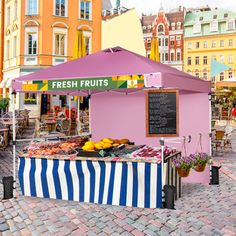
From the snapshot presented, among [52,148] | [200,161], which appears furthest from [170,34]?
[52,148]

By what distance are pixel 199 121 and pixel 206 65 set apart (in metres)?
58.2

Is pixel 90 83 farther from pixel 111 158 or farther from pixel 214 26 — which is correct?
pixel 214 26

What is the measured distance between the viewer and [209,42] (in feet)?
208

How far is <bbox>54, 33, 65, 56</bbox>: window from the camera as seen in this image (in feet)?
94.2

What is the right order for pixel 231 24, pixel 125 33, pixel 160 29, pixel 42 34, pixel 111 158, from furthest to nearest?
pixel 160 29 < pixel 231 24 < pixel 42 34 < pixel 125 33 < pixel 111 158

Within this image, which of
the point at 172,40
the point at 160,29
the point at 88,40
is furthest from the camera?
the point at 160,29

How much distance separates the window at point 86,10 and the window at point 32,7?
3.97 meters

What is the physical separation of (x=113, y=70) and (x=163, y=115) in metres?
1.59

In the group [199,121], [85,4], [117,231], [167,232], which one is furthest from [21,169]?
[85,4]

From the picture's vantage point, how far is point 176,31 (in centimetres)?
6494

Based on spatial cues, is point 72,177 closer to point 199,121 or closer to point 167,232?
point 167,232

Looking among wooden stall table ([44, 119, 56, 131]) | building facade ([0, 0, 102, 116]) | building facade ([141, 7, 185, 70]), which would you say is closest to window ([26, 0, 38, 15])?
building facade ([0, 0, 102, 116])

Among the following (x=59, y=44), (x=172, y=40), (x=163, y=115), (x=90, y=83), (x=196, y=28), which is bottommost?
(x=163, y=115)

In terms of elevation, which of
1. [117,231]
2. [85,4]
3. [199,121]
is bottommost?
[117,231]
